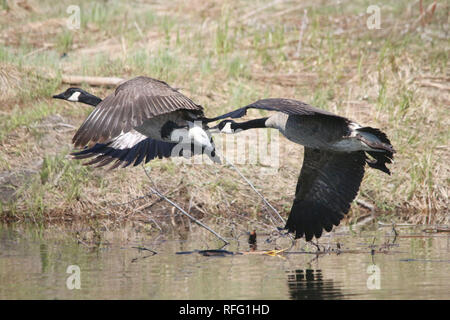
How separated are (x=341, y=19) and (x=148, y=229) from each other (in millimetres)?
9115

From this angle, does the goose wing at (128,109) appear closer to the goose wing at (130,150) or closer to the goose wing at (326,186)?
the goose wing at (130,150)

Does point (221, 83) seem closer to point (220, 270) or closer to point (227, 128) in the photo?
point (227, 128)

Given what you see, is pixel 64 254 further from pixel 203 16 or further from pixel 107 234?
pixel 203 16

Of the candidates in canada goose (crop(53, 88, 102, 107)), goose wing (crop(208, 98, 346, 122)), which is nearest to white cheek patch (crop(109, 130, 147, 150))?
canada goose (crop(53, 88, 102, 107))

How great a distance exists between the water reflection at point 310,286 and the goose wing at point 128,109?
2013mm

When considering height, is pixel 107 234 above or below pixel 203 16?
below

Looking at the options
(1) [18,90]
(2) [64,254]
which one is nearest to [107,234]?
(2) [64,254]

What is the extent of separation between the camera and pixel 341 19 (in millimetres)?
16500

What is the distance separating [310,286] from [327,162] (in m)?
2.20

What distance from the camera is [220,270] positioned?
6.69 m

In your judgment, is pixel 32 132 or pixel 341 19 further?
pixel 341 19

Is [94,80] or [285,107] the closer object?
[285,107]

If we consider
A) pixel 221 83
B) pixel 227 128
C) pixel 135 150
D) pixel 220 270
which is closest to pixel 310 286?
pixel 220 270
